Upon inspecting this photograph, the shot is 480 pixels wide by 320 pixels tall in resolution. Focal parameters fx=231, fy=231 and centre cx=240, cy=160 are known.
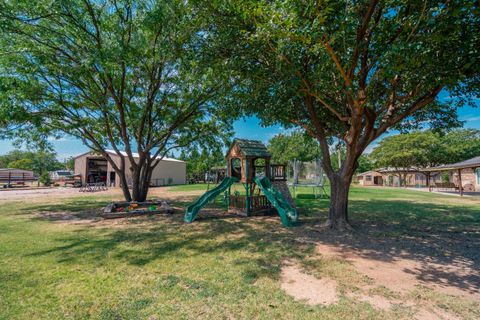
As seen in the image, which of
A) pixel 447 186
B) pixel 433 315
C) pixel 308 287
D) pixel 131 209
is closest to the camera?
pixel 433 315

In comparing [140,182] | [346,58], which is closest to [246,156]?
[346,58]

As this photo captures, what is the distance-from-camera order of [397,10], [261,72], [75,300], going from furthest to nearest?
1. [261,72]
2. [397,10]
3. [75,300]

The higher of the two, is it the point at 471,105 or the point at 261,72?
the point at 261,72

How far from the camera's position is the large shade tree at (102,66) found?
23.1ft

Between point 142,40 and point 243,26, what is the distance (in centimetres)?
427

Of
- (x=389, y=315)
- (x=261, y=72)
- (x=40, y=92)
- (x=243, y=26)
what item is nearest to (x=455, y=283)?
(x=389, y=315)

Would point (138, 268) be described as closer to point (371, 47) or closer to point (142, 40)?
point (371, 47)

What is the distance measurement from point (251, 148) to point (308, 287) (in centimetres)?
647

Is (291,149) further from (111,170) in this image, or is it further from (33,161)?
(33,161)

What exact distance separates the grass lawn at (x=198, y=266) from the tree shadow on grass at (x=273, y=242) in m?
0.03

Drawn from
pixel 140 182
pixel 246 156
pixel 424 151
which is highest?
pixel 424 151

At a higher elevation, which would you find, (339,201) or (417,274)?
(339,201)

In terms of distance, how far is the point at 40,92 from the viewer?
900 centimetres

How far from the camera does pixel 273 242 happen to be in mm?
5344
